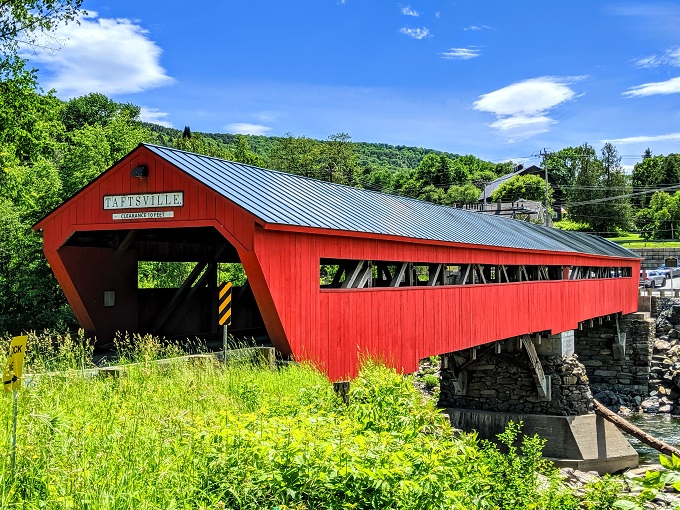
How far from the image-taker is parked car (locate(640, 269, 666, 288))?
4271 centimetres

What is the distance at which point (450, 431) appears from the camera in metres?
7.17

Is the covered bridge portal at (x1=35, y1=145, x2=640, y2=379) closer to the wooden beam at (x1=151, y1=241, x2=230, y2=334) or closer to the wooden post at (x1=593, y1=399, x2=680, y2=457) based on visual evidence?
the wooden beam at (x1=151, y1=241, x2=230, y2=334)

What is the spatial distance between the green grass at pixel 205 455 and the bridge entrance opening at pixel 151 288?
15.9 feet

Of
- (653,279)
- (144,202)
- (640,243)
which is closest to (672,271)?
(653,279)

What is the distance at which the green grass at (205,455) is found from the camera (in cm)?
414

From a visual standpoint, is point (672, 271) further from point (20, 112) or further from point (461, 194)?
point (20, 112)

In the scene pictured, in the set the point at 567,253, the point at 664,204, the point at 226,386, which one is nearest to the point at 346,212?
the point at 226,386

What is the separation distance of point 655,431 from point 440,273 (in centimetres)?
1315

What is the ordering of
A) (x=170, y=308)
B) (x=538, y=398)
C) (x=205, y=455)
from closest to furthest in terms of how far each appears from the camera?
1. (x=205, y=455)
2. (x=170, y=308)
3. (x=538, y=398)

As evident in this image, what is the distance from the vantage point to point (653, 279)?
43031mm

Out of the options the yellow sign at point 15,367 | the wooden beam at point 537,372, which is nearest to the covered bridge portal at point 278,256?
the wooden beam at point 537,372

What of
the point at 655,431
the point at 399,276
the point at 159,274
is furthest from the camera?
the point at 655,431

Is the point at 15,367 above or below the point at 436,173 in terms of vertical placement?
below

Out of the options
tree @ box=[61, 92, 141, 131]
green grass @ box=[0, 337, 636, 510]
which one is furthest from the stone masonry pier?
tree @ box=[61, 92, 141, 131]
